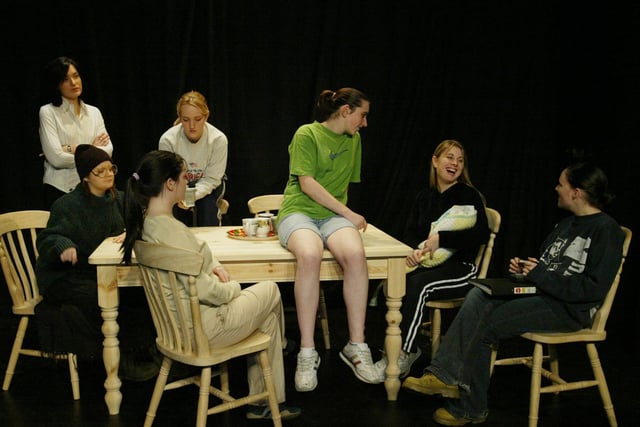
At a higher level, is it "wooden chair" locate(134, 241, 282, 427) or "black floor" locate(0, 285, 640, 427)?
"wooden chair" locate(134, 241, 282, 427)

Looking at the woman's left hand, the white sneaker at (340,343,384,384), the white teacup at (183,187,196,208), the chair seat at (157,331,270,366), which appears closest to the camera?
the chair seat at (157,331,270,366)

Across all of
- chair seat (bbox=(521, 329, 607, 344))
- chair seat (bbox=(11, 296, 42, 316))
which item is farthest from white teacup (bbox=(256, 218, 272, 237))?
chair seat (bbox=(521, 329, 607, 344))

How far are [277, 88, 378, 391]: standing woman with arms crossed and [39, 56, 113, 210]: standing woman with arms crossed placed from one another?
1426 mm

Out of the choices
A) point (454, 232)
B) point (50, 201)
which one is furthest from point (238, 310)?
point (50, 201)

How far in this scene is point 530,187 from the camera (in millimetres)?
5180

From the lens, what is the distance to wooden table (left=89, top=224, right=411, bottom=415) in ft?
9.73

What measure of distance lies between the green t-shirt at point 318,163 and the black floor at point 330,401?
2.78 ft

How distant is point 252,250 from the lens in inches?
122

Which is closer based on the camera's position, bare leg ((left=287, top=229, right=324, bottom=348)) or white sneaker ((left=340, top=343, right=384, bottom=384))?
bare leg ((left=287, top=229, right=324, bottom=348))

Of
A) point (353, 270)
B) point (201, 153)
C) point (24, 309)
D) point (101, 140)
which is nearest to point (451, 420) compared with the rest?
point (353, 270)

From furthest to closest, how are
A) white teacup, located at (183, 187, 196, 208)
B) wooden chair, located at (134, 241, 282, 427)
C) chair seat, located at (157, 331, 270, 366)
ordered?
white teacup, located at (183, 187, 196, 208)
chair seat, located at (157, 331, 270, 366)
wooden chair, located at (134, 241, 282, 427)

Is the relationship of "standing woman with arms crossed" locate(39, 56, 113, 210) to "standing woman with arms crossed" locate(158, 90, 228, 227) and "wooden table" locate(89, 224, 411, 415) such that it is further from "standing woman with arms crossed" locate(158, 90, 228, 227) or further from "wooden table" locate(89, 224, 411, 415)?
"wooden table" locate(89, 224, 411, 415)

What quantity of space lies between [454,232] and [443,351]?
0.64 meters

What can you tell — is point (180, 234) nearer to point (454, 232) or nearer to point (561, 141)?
point (454, 232)
